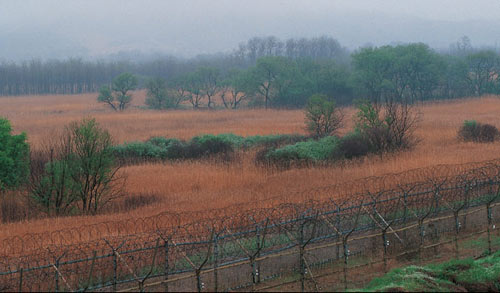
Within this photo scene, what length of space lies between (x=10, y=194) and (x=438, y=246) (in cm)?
1706

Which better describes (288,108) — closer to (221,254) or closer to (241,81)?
(241,81)

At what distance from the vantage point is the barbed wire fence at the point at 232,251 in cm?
1202

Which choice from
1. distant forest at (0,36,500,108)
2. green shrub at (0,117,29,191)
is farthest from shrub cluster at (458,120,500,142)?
distant forest at (0,36,500,108)

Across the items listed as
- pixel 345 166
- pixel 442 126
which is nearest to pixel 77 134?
pixel 345 166

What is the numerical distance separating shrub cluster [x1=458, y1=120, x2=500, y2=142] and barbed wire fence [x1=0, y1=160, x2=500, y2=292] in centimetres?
1759

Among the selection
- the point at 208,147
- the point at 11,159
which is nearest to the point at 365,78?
the point at 208,147

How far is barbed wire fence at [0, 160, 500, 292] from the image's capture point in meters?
12.0

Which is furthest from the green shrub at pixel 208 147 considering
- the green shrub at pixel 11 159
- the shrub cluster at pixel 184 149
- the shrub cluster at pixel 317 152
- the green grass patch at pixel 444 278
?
the green grass patch at pixel 444 278

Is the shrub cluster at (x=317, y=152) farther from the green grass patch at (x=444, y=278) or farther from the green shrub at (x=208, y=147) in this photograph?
the green grass patch at (x=444, y=278)

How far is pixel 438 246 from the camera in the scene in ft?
48.7

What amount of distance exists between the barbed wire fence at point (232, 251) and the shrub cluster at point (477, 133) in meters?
17.6

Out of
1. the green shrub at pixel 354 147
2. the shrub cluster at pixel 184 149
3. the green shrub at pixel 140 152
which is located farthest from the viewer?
the green shrub at pixel 140 152

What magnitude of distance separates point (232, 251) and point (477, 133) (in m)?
26.2

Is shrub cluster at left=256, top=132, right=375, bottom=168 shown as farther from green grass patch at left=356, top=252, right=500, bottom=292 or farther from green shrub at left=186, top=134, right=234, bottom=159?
green grass patch at left=356, top=252, right=500, bottom=292
